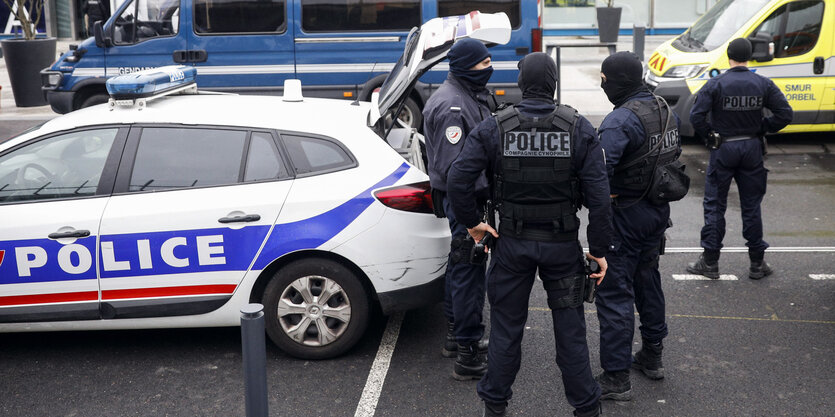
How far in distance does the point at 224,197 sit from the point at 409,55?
1.43 metres

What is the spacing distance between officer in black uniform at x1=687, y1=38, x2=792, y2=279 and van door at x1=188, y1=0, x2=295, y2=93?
6039mm

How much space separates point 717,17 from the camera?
11.2m

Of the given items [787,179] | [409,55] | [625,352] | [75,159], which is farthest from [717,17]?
[75,159]

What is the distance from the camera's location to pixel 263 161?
15.8 ft

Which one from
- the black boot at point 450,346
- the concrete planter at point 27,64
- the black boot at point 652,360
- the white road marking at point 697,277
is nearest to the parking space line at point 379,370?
the black boot at point 450,346

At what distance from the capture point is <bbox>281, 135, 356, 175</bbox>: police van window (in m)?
4.80

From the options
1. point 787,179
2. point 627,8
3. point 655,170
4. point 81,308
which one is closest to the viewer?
point 655,170

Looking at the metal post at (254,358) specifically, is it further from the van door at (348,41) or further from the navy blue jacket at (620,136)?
the van door at (348,41)

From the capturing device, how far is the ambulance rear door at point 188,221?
4.67 metres

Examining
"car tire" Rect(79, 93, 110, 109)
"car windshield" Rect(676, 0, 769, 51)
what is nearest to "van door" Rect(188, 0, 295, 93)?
"car tire" Rect(79, 93, 110, 109)

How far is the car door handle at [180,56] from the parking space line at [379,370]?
20.9 feet

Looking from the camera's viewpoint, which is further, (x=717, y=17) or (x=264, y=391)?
(x=717, y=17)

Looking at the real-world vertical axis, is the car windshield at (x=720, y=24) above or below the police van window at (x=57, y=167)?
above

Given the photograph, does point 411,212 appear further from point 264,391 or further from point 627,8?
point 627,8
